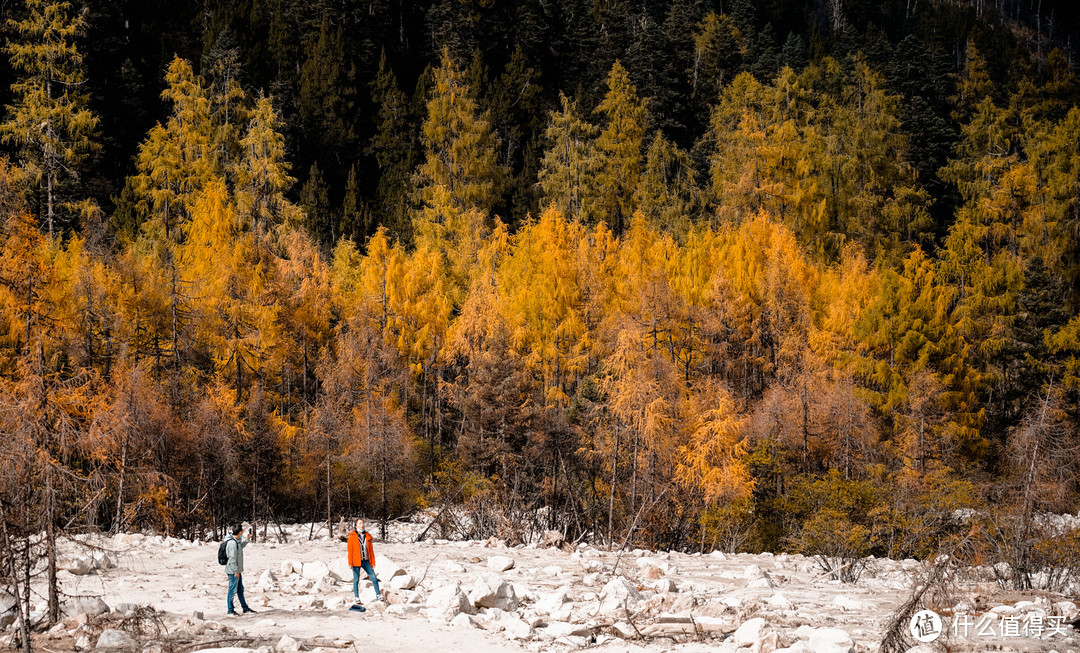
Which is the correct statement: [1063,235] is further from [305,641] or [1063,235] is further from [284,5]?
[284,5]

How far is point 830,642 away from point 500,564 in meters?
8.13

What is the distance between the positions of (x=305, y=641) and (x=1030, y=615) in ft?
29.6

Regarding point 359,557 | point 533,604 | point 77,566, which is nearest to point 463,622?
point 533,604

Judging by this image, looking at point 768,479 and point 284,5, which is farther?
point 284,5

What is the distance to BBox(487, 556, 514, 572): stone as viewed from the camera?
17016mm

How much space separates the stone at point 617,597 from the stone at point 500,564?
371 cm

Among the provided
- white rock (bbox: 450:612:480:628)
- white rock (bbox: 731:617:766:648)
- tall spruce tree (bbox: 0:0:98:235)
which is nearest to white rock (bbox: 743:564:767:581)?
white rock (bbox: 731:617:766:648)

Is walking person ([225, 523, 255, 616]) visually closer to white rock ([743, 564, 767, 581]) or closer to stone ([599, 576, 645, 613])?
stone ([599, 576, 645, 613])

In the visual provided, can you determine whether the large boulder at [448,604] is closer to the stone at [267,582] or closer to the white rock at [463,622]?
the white rock at [463,622]

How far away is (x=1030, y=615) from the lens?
1166cm

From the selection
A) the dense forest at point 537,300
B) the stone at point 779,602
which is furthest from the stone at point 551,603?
the dense forest at point 537,300

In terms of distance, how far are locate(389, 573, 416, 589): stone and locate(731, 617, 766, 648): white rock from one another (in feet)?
18.4

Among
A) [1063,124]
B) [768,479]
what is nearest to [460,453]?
[768,479]

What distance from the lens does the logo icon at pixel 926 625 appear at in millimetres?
10771
